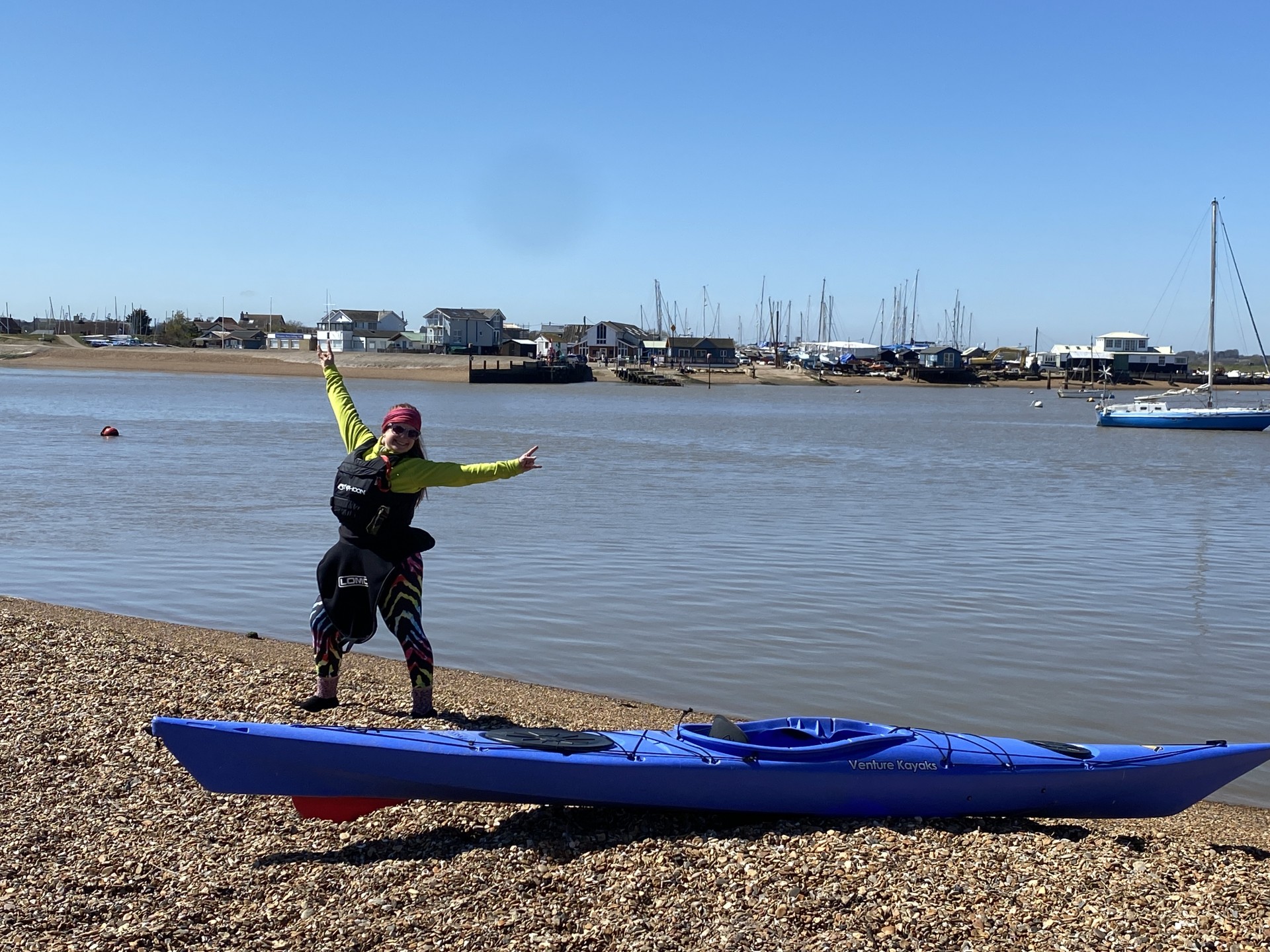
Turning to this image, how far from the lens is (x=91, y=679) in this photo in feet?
24.5

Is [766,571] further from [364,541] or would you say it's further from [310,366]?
[310,366]

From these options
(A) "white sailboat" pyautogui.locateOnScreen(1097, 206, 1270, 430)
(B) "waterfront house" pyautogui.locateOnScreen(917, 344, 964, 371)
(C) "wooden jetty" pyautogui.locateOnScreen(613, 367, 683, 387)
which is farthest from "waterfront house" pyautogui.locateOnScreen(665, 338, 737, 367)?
(A) "white sailboat" pyautogui.locateOnScreen(1097, 206, 1270, 430)

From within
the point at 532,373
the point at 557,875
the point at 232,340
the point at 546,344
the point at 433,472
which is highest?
the point at 232,340

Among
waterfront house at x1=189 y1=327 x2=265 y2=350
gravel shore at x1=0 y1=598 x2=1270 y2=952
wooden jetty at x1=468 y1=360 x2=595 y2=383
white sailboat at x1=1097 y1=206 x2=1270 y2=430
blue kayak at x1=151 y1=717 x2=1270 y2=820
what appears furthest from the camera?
waterfront house at x1=189 y1=327 x2=265 y2=350

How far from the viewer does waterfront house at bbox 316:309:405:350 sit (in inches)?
4904

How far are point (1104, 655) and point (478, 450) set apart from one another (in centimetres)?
2708

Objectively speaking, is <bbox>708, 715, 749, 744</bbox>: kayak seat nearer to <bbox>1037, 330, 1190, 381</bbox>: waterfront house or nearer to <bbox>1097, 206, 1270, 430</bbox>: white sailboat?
<bbox>1097, 206, 1270, 430</bbox>: white sailboat

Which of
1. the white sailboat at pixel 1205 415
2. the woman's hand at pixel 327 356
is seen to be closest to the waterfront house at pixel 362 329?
the white sailboat at pixel 1205 415

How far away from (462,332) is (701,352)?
3104cm

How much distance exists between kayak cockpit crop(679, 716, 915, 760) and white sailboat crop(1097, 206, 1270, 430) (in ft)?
171

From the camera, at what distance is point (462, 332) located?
123m

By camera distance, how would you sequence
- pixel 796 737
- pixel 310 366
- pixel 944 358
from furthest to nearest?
pixel 944 358
pixel 310 366
pixel 796 737

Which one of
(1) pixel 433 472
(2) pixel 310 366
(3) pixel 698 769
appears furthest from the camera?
(2) pixel 310 366

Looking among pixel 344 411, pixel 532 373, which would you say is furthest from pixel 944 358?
pixel 344 411
